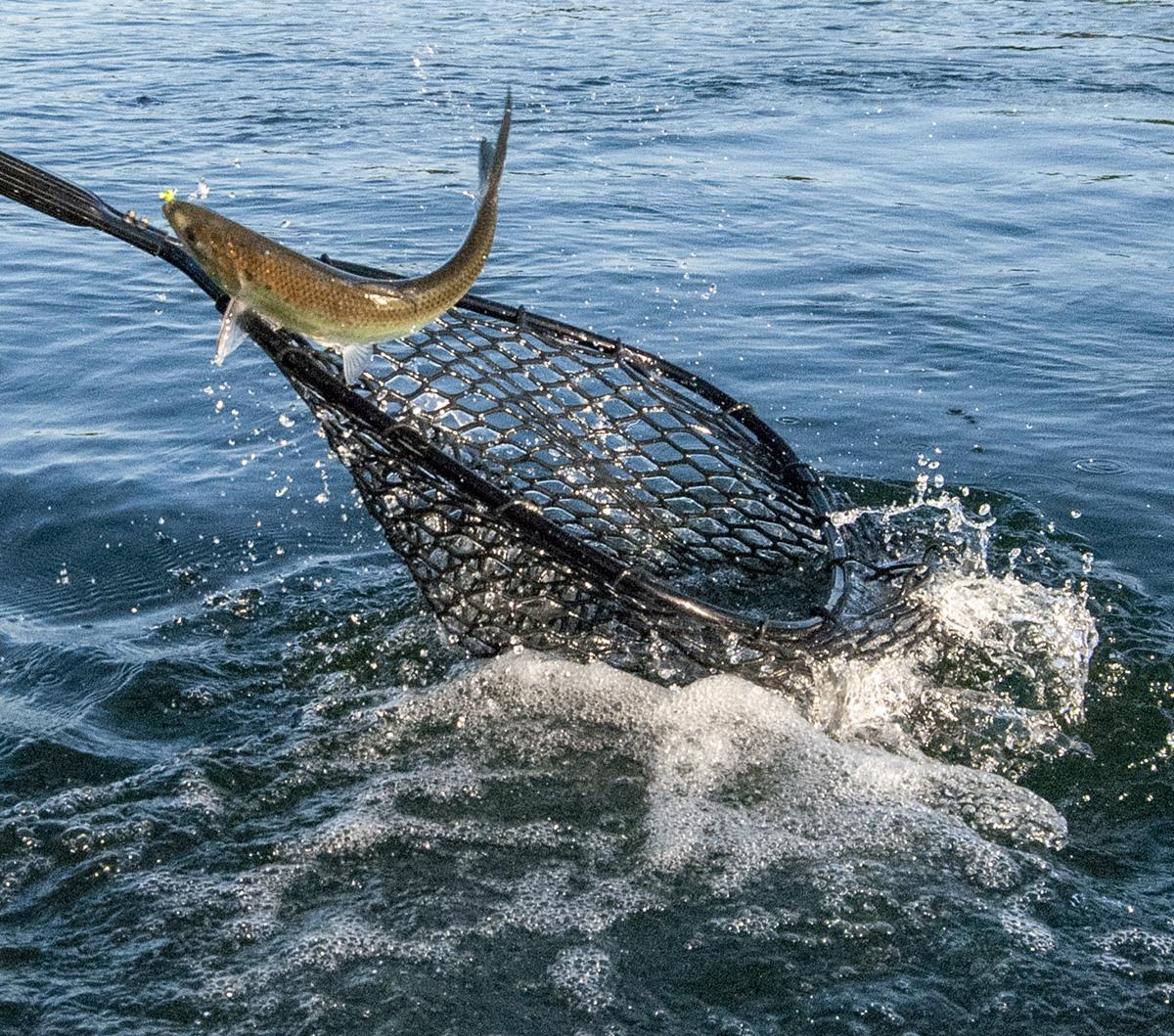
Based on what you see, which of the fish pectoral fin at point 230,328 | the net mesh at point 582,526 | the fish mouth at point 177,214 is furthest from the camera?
the net mesh at point 582,526

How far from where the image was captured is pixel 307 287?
3461 millimetres

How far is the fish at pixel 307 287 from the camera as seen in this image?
344 cm

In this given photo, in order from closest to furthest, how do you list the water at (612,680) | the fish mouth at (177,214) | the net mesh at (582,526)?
the fish mouth at (177,214)
the water at (612,680)
the net mesh at (582,526)

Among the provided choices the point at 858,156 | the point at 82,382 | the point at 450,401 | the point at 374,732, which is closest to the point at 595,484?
the point at 450,401

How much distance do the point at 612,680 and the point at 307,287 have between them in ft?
6.35

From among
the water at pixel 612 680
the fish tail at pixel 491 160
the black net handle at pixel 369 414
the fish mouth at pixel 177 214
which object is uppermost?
the fish tail at pixel 491 160

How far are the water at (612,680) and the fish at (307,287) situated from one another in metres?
1.54

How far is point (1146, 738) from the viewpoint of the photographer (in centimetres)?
475

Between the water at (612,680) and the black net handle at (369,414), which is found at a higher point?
the black net handle at (369,414)

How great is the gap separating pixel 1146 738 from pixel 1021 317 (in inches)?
185

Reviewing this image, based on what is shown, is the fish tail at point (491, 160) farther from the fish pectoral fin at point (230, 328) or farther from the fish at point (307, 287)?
the fish pectoral fin at point (230, 328)

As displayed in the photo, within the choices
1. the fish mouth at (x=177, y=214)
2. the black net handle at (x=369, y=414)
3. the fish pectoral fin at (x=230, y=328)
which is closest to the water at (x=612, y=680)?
the black net handle at (x=369, y=414)

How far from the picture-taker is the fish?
3.44 meters

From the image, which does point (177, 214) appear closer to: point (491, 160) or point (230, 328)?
point (230, 328)
